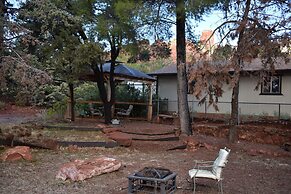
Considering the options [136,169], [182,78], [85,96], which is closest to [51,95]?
[85,96]

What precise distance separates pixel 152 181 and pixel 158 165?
345 centimetres

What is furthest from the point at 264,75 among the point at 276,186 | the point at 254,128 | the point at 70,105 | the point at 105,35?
the point at 70,105

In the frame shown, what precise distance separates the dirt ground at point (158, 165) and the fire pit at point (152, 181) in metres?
0.43

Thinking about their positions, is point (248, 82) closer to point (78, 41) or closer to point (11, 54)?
point (78, 41)

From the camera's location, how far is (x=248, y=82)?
19922 millimetres

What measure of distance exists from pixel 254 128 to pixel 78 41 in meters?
8.48

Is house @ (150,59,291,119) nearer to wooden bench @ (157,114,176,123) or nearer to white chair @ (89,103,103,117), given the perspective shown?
wooden bench @ (157,114,176,123)

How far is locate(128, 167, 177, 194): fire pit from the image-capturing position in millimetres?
6232

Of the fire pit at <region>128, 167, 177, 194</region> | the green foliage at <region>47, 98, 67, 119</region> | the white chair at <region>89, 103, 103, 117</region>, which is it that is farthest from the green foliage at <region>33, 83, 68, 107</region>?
the fire pit at <region>128, 167, 177, 194</region>

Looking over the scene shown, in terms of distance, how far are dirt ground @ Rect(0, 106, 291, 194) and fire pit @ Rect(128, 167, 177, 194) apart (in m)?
0.43

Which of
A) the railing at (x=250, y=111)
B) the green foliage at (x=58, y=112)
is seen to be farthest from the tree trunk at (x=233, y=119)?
the green foliage at (x=58, y=112)

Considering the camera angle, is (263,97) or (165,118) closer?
(263,97)

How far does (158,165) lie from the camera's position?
9805 mm

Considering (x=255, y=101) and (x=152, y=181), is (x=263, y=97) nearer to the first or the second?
(x=255, y=101)
